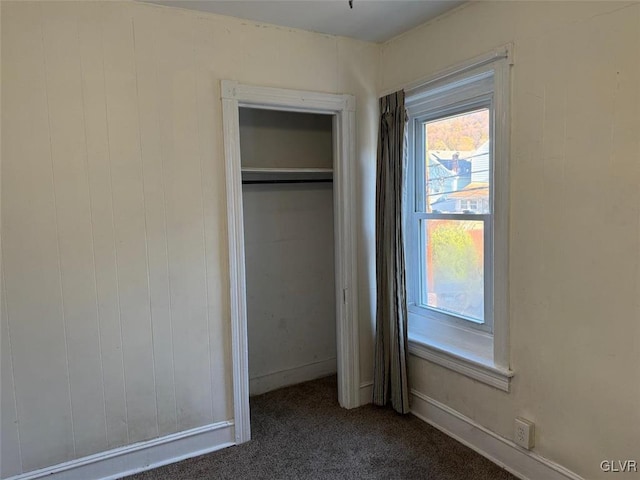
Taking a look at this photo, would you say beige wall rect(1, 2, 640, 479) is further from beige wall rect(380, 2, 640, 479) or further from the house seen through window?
the house seen through window

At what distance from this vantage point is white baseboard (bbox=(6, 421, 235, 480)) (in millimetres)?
2244

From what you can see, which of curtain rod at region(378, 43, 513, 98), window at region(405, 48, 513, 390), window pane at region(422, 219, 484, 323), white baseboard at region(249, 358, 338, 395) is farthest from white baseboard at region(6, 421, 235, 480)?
curtain rod at region(378, 43, 513, 98)

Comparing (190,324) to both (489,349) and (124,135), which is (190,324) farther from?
(489,349)

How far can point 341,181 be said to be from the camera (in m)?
2.89

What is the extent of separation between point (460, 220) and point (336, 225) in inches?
30.9

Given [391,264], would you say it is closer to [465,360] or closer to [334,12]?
[465,360]

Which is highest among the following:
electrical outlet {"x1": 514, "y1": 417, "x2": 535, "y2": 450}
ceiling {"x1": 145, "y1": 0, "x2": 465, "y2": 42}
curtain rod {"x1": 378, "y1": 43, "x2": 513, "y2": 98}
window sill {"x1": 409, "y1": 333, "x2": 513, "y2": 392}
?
ceiling {"x1": 145, "y1": 0, "x2": 465, "y2": 42}

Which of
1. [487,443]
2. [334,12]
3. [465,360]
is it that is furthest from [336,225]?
[487,443]

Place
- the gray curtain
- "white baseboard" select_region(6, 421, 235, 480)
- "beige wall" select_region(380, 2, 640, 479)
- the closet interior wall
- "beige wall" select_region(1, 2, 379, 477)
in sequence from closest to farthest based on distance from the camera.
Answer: "beige wall" select_region(380, 2, 640, 479), "beige wall" select_region(1, 2, 379, 477), "white baseboard" select_region(6, 421, 235, 480), the gray curtain, the closet interior wall

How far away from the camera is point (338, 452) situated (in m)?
2.51

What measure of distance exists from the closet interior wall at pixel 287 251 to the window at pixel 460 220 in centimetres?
82

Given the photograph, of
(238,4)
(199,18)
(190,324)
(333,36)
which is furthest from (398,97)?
(190,324)

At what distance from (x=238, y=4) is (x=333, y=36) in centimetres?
69

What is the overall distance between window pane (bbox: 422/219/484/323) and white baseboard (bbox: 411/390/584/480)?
579 millimetres
